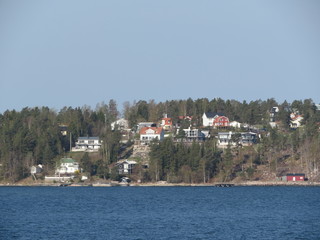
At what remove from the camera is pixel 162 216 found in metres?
57.5

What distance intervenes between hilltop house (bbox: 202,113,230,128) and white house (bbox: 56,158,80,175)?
39320mm

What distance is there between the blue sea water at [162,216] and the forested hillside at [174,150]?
24479 mm

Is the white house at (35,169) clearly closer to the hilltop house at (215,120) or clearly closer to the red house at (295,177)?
the hilltop house at (215,120)

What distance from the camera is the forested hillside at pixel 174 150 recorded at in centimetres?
10994

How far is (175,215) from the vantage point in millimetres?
58125

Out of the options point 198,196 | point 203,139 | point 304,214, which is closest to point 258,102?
point 203,139

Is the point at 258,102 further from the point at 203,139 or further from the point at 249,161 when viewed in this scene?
the point at 249,161

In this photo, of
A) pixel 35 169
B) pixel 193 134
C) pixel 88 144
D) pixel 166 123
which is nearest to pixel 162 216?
pixel 35 169

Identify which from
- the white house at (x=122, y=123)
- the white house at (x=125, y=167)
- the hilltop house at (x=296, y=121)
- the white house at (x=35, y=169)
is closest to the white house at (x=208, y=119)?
the hilltop house at (x=296, y=121)

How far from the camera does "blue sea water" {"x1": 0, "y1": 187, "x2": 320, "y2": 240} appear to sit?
4600 centimetres

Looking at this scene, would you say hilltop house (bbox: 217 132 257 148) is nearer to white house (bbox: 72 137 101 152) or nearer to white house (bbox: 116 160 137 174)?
white house (bbox: 116 160 137 174)

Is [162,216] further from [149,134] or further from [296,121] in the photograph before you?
[296,121]

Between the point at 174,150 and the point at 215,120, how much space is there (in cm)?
3563

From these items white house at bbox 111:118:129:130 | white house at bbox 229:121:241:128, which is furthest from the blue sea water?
white house at bbox 111:118:129:130
